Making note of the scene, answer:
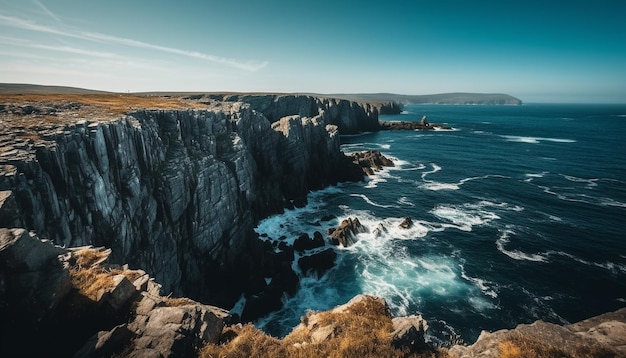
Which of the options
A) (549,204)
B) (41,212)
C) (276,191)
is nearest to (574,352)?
(41,212)

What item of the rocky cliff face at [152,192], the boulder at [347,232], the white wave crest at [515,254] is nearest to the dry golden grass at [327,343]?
the rocky cliff face at [152,192]

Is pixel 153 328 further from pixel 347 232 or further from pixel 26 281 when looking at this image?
pixel 347 232

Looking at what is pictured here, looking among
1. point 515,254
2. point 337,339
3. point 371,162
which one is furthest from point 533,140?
point 337,339

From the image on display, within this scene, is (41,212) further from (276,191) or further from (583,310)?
(583,310)

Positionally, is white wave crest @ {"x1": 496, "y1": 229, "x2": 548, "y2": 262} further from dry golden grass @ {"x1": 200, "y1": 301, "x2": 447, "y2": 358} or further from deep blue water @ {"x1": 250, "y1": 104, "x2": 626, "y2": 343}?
dry golden grass @ {"x1": 200, "y1": 301, "x2": 447, "y2": 358}

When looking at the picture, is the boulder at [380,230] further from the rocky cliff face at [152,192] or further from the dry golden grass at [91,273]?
the dry golden grass at [91,273]
